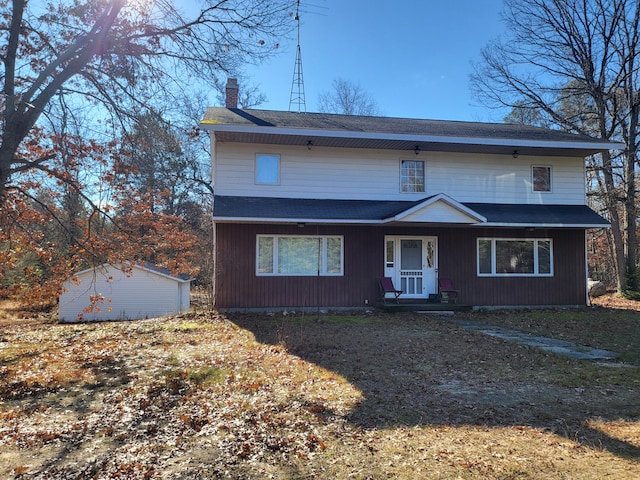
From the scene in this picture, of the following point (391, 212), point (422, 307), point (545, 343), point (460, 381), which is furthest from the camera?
point (422, 307)

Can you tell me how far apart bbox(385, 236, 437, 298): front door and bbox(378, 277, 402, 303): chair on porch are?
13.7 inches

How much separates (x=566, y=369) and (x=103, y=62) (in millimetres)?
10314

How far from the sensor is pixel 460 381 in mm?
6051

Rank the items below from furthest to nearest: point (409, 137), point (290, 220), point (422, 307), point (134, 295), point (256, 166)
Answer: point (134, 295) → point (256, 166) → point (409, 137) → point (422, 307) → point (290, 220)

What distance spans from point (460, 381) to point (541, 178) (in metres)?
11.9

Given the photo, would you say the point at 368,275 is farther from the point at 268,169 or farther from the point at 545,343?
the point at 545,343

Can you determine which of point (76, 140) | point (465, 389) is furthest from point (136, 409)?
point (76, 140)

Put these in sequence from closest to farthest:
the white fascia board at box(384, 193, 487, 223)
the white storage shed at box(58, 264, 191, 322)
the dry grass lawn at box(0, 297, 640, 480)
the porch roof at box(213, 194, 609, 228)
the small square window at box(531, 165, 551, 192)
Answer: the dry grass lawn at box(0, 297, 640, 480)
the porch roof at box(213, 194, 609, 228)
the white fascia board at box(384, 193, 487, 223)
the small square window at box(531, 165, 551, 192)
the white storage shed at box(58, 264, 191, 322)

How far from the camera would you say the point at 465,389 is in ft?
18.6

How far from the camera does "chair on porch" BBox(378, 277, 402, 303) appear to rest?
1338cm

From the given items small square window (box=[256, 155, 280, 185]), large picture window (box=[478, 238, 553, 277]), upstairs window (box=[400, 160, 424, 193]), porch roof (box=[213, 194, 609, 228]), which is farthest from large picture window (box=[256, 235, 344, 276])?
large picture window (box=[478, 238, 553, 277])

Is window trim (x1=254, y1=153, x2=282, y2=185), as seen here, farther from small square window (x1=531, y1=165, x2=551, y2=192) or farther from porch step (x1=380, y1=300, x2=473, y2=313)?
small square window (x1=531, y1=165, x2=551, y2=192)

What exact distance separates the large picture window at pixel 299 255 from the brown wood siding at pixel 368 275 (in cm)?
19

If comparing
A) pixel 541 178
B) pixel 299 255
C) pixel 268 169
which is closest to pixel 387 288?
pixel 299 255
